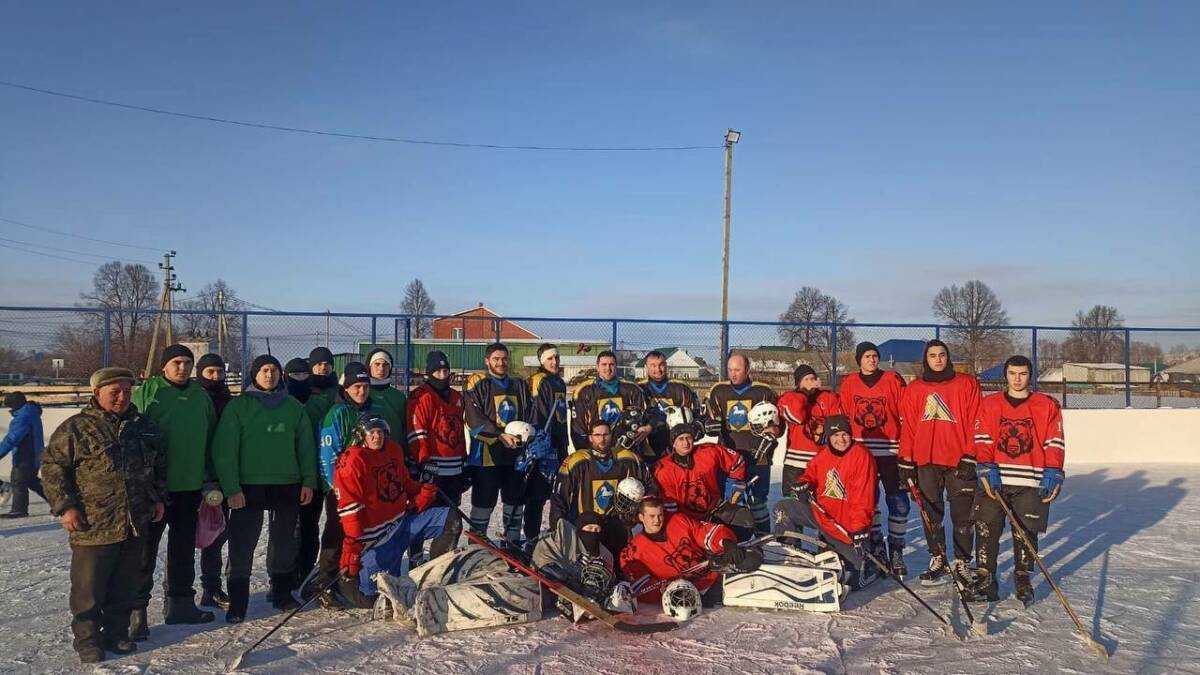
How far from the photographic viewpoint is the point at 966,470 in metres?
5.41

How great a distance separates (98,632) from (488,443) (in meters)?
2.53

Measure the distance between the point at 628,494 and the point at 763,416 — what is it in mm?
1513

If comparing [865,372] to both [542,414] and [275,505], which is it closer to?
[542,414]

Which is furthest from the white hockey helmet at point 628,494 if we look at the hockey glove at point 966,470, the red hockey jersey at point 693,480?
the hockey glove at point 966,470

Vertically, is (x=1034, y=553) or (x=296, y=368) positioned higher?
(x=296, y=368)

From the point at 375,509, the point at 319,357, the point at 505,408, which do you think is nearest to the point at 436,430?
the point at 505,408

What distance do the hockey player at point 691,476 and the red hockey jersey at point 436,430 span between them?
4.80 ft

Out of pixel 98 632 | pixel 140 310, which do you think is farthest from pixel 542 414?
pixel 140 310

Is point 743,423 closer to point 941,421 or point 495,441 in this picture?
point 941,421

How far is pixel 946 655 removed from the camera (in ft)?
13.7

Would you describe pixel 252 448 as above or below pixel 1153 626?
above

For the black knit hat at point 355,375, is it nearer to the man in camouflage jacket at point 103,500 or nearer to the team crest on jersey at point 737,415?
the man in camouflage jacket at point 103,500

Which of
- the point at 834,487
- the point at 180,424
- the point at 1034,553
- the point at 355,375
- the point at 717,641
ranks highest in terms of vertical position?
the point at 355,375

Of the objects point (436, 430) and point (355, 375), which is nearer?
point (355, 375)
